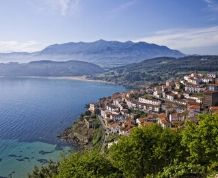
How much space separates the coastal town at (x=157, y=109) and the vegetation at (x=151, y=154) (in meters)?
28.4

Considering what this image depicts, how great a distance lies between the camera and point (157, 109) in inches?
2734

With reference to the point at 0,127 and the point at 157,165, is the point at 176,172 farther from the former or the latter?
the point at 0,127

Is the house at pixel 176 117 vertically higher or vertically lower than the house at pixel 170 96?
lower

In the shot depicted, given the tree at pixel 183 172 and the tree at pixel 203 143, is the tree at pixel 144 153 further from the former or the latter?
the tree at pixel 183 172

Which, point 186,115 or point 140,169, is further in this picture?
point 186,115

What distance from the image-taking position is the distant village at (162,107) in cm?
5603

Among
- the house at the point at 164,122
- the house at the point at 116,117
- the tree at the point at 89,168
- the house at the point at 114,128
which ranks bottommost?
the house at the point at 114,128

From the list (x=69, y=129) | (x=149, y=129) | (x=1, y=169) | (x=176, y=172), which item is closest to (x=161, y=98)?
(x=69, y=129)

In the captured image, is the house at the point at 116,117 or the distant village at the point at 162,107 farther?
the house at the point at 116,117

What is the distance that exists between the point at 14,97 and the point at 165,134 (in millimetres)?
108457

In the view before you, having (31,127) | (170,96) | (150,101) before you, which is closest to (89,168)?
(31,127)

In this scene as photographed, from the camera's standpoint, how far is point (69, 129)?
6838cm

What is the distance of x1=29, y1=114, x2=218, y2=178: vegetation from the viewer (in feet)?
59.5

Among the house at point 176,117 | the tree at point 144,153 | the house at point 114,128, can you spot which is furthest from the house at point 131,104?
the tree at point 144,153
